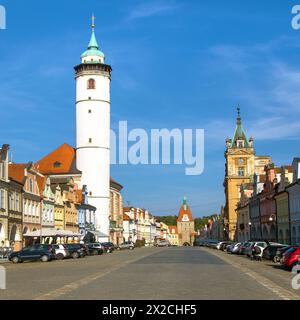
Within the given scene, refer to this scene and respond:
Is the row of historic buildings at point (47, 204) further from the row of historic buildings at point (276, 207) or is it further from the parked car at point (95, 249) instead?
the row of historic buildings at point (276, 207)

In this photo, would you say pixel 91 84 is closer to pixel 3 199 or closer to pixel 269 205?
pixel 269 205

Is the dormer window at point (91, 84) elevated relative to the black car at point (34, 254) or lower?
elevated

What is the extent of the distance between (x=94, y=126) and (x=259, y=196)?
3376cm

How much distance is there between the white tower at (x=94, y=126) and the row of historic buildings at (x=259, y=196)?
26449 millimetres

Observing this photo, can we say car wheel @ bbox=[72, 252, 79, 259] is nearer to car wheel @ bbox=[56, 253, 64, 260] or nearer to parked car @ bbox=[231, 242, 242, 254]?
car wheel @ bbox=[56, 253, 64, 260]

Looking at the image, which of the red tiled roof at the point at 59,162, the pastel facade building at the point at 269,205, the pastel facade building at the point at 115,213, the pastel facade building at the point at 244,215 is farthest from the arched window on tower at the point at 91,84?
the pastel facade building at the point at 269,205

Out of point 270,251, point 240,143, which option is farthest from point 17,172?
point 240,143

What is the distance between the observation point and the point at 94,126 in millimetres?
108875

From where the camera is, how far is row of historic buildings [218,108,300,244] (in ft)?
217

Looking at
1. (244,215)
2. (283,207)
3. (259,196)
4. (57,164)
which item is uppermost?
(57,164)

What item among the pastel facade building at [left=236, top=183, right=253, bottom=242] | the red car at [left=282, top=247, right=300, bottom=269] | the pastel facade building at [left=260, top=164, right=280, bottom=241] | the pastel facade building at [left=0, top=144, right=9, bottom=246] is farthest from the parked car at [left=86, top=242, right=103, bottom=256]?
the pastel facade building at [left=236, top=183, right=253, bottom=242]

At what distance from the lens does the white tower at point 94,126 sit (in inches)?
4289

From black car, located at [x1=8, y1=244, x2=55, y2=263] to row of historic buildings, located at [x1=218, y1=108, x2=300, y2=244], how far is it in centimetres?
2576
